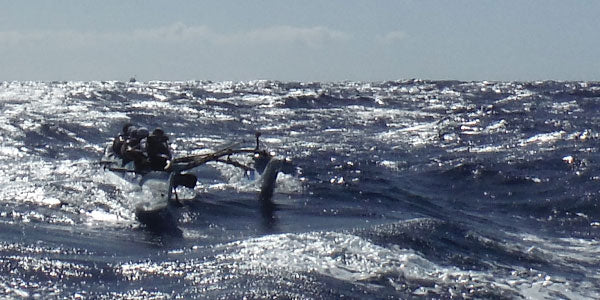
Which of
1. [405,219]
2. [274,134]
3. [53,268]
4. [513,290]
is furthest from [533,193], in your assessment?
[274,134]

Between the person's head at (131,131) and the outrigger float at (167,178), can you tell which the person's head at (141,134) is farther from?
the outrigger float at (167,178)

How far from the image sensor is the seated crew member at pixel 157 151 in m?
18.3

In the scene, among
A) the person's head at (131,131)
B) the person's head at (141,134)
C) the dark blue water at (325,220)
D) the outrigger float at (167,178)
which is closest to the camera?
the dark blue water at (325,220)

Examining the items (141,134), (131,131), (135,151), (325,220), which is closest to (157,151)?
(135,151)

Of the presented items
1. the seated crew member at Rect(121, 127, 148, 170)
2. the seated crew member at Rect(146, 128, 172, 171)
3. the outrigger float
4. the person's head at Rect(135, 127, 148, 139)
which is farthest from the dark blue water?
the person's head at Rect(135, 127, 148, 139)

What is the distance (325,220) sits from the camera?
16.4 metres

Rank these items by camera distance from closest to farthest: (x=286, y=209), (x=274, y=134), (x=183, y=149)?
(x=286, y=209)
(x=183, y=149)
(x=274, y=134)

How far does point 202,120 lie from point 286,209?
24.9 metres

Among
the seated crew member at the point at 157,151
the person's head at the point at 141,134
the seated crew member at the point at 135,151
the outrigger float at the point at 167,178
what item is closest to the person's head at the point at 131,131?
the seated crew member at the point at 135,151

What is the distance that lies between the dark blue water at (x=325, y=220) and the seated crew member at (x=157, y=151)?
799 millimetres

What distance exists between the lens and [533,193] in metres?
21.5

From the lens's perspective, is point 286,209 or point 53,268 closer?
point 53,268

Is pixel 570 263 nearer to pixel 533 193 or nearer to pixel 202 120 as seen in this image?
pixel 533 193

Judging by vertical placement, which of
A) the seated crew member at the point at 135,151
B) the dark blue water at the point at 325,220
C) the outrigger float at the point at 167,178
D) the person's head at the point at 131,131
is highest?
the person's head at the point at 131,131
